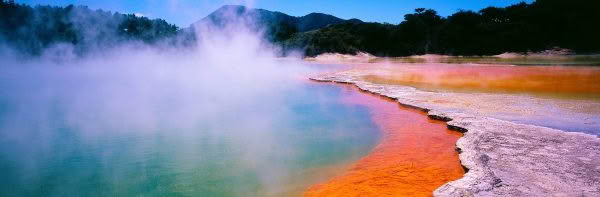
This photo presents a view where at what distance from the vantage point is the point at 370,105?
8719 millimetres

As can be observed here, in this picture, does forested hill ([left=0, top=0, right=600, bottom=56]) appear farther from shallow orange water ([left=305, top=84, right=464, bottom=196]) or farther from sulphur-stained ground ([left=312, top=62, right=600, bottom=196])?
shallow orange water ([left=305, top=84, right=464, bottom=196])

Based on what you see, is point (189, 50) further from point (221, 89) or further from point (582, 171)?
point (582, 171)

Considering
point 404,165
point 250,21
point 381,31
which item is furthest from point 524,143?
point 250,21

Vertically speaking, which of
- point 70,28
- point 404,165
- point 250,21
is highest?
point 250,21

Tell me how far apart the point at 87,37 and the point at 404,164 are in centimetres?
3800

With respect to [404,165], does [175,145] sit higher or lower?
higher

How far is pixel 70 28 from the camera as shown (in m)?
33.8

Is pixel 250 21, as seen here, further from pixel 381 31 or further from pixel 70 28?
pixel 70 28

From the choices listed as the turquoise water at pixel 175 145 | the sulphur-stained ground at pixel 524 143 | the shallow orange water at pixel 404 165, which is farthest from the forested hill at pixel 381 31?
the shallow orange water at pixel 404 165

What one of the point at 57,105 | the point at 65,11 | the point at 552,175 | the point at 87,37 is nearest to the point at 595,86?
the point at 552,175

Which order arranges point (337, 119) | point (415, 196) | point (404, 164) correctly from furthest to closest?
point (337, 119)
point (404, 164)
point (415, 196)

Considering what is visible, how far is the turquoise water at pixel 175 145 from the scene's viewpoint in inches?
156

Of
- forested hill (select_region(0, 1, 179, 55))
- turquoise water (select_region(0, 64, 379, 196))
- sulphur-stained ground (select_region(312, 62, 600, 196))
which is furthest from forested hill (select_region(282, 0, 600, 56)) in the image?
turquoise water (select_region(0, 64, 379, 196))

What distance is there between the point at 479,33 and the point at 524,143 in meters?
39.5
